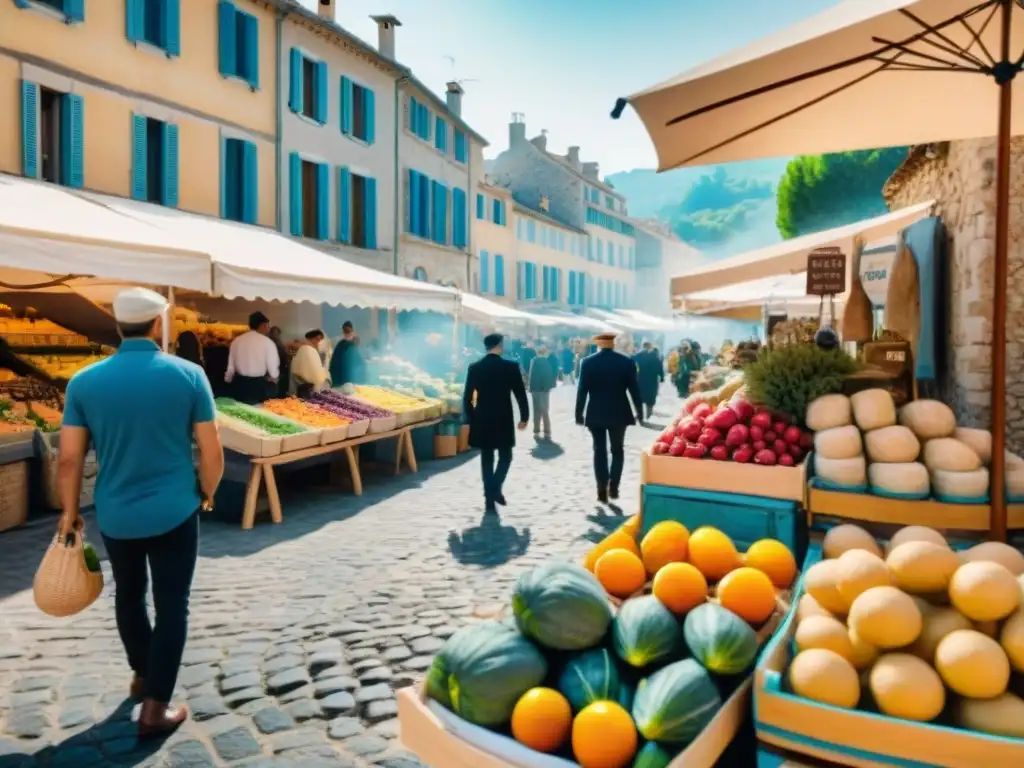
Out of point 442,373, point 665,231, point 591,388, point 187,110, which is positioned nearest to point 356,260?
point 442,373

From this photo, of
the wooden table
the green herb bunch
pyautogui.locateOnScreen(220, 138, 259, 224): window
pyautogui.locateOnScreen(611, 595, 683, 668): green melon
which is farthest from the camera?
pyautogui.locateOnScreen(220, 138, 259, 224): window

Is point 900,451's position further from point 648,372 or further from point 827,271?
point 648,372

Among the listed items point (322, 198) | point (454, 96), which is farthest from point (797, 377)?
point (454, 96)

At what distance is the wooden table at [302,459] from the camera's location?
290 inches

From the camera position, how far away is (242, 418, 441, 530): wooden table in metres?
7.36

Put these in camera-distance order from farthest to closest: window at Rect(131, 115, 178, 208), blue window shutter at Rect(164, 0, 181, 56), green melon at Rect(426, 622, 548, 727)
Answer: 1. window at Rect(131, 115, 178, 208)
2. blue window shutter at Rect(164, 0, 181, 56)
3. green melon at Rect(426, 622, 548, 727)

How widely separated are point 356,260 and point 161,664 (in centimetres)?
1784

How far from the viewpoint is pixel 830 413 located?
4.06 meters

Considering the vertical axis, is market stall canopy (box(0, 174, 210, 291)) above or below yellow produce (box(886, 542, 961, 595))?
above

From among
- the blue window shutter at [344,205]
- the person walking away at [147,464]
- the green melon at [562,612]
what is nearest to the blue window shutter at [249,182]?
the blue window shutter at [344,205]

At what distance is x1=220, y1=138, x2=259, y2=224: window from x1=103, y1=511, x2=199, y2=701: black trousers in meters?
13.7

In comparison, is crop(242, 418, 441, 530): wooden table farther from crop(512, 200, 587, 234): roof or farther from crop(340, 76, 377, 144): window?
crop(512, 200, 587, 234): roof

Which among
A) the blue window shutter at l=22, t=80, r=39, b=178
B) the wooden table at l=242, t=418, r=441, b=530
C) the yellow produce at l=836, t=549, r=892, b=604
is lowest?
the wooden table at l=242, t=418, r=441, b=530

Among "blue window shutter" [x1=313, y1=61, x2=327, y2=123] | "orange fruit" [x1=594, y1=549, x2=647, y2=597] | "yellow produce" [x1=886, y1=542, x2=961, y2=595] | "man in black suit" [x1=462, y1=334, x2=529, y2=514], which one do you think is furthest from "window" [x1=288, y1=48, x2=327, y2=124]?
"yellow produce" [x1=886, y1=542, x2=961, y2=595]
